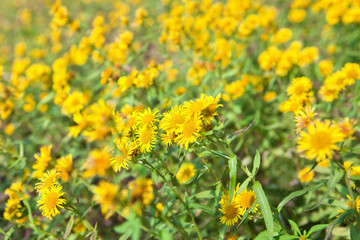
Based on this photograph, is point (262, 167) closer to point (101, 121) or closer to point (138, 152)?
point (138, 152)

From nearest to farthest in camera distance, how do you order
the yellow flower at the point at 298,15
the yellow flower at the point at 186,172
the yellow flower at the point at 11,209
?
1. the yellow flower at the point at 11,209
2. the yellow flower at the point at 186,172
3. the yellow flower at the point at 298,15

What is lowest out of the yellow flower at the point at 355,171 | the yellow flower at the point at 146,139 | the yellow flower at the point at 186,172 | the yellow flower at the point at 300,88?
the yellow flower at the point at 355,171

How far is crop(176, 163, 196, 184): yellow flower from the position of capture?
2424mm

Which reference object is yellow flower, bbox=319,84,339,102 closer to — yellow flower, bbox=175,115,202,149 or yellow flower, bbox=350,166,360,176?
yellow flower, bbox=350,166,360,176

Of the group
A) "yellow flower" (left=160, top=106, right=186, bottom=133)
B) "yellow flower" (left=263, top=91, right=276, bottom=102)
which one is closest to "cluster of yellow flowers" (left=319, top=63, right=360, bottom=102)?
"yellow flower" (left=263, top=91, right=276, bottom=102)

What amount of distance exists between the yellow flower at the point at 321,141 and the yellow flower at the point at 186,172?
1.22 meters

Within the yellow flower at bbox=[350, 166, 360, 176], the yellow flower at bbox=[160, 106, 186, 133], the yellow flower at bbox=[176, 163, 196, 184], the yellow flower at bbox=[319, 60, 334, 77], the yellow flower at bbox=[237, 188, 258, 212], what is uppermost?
the yellow flower at bbox=[160, 106, 186, 133]

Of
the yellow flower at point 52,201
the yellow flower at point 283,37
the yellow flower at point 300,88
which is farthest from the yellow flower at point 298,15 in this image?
the yellow flower at point 52,201

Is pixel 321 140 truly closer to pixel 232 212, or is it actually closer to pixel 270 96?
pixel 232 212

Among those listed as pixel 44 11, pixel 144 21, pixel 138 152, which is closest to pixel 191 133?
pixel 138 152

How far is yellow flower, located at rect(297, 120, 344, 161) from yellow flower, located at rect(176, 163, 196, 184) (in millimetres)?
1223

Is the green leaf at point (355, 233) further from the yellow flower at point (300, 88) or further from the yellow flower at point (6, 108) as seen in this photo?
the yellow flower at point (6, 108)

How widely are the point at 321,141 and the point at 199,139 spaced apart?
2.37 ft

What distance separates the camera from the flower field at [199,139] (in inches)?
59.0
